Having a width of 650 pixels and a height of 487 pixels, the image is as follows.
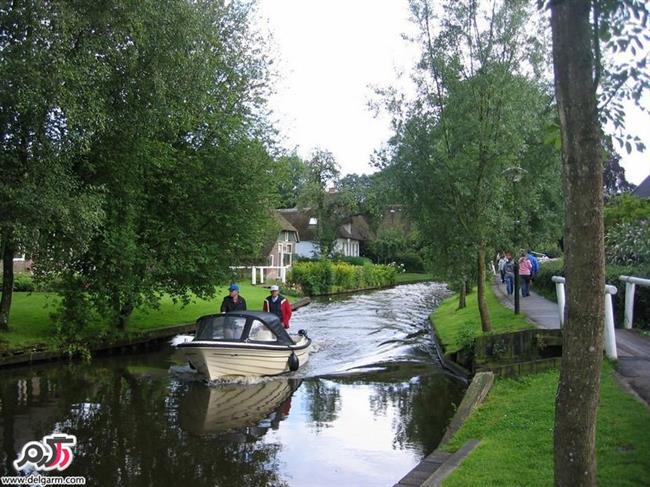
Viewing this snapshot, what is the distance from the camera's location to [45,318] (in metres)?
20.6

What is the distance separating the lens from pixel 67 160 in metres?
15.6

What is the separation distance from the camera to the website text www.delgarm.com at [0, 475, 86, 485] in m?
8.10

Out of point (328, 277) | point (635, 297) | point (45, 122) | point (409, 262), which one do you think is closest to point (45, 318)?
point (45, 122)

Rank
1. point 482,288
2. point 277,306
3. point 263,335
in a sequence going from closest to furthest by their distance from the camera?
point 263,335 < point 482,288 < point 277,306

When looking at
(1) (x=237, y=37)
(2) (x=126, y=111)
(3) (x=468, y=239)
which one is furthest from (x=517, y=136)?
(1) (x=237, y=37)

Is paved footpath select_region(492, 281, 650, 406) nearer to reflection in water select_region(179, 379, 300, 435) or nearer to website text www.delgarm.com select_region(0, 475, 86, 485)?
reflection in water select_region(179, 379, 300, 435)

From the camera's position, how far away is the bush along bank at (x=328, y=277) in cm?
4475

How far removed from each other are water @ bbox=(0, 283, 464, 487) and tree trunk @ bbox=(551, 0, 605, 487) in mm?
5094

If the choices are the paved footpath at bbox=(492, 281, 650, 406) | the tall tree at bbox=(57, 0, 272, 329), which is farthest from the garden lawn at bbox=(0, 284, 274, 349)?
the paved footpath at bbox=(492, 281, 650, 406)

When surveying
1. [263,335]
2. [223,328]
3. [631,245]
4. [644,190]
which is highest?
[644,190]

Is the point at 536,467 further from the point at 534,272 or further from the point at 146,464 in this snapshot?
the point at 534,272

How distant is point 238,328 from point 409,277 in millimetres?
55200

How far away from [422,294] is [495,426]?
38002 millimetres

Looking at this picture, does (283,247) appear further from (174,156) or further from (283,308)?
(283,308)
